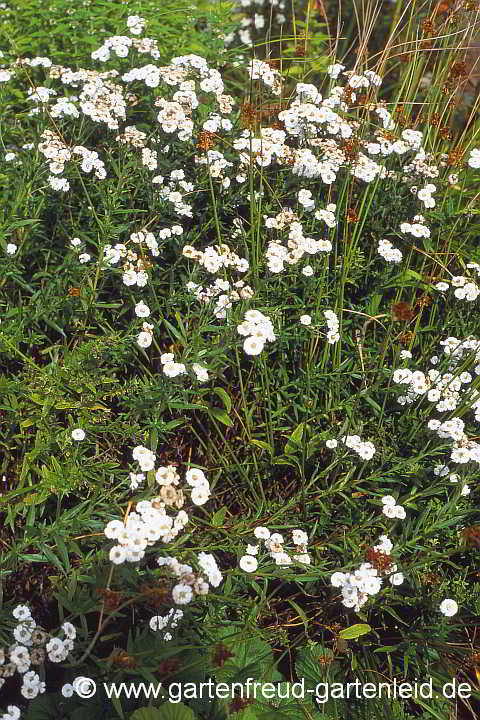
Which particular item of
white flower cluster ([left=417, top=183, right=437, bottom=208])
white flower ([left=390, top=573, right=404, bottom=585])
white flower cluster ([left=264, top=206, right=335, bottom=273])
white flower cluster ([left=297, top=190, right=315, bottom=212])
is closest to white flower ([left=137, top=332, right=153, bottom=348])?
white flower cluster ([left=264, top=206, right=335, bottom=273])

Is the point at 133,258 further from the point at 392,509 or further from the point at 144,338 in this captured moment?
the point at 392,509

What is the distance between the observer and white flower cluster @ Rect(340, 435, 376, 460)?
2889 mm

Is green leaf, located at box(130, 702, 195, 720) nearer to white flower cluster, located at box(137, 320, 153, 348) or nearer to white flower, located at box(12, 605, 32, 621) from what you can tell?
white flower, located at box(12, 605, 32, 621)

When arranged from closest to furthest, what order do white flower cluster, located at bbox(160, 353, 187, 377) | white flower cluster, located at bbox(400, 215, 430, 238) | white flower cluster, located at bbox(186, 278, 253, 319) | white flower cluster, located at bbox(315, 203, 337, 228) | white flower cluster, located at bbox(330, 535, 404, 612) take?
white flower cluster, located at bbox(330, 535, 404, 612) → white flower cluster, located at bbox(160, 353, 187, 377) → white flower cluster, located at bbox(186, 278, 253, 319) → white flower cluster, located at bbox(315, 203, 337, 228) → white flower cluster, located at bbox(400, 215, 430, 238)

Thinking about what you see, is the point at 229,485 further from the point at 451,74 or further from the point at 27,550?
the point at 451,74

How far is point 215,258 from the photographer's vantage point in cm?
310

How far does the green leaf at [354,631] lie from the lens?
8.66 feet

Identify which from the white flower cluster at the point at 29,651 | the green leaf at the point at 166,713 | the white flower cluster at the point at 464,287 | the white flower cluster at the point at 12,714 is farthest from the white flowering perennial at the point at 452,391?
the white flower cluster at the point at 12,714

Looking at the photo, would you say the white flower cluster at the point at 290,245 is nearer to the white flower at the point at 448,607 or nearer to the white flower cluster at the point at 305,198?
the white flower cluster at the point at 305,198

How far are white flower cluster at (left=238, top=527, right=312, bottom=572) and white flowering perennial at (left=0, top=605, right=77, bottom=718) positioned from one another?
0.64m

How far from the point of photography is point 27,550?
2773 millimetres

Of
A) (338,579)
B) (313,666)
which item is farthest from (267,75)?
(313,666)

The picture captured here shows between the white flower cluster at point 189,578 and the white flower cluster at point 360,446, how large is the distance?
0.86 metres

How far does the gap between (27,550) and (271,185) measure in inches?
84.1
